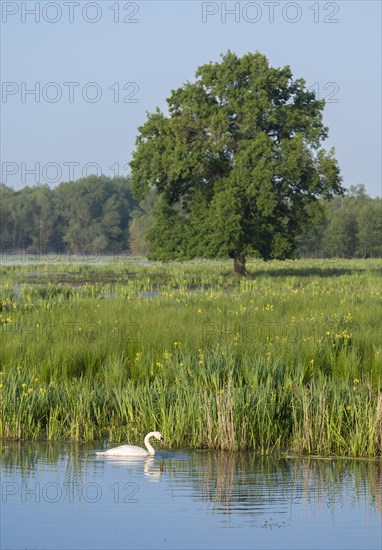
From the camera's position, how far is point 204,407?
11.9m

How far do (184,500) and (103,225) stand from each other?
16306 centimetres

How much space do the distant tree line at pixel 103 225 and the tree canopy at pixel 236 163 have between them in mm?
78529

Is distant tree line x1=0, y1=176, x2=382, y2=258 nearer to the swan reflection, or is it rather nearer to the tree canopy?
the tree canopy

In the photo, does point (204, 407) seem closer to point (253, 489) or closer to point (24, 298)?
point (253, 489)

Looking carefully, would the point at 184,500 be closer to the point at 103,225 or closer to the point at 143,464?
the point at 143,464

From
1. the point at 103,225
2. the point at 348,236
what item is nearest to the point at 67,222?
the point at 103,225

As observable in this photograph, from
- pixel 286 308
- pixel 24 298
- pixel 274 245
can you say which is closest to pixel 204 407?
pixel 286 308

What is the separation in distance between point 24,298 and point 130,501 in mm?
22579

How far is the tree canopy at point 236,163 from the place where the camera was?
171 ft

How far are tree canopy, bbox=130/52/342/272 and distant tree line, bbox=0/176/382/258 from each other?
78.5m

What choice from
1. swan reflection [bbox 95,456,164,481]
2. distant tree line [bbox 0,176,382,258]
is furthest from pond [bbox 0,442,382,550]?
distant tree line [bbox 0,176,382,258]

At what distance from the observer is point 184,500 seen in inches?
387

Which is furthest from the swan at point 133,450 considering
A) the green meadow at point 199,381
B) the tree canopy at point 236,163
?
the tree canopy at point 236,163

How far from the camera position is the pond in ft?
27.9
